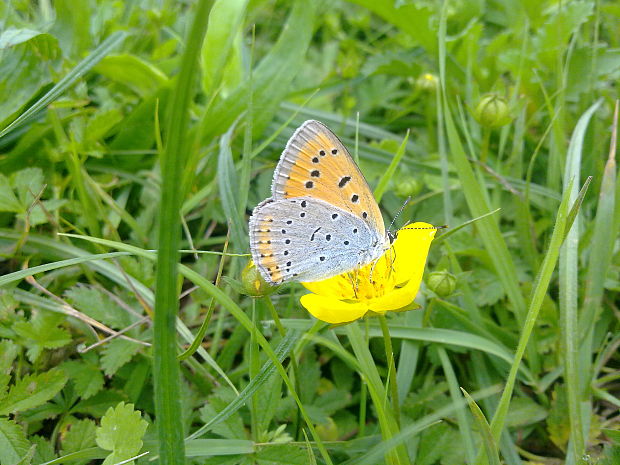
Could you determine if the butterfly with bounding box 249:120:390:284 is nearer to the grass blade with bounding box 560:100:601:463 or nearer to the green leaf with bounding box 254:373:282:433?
the green leaf with bounding box 254:373:282:433

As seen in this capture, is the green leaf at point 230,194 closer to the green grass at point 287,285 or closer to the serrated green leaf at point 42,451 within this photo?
the green grass at point 287,285

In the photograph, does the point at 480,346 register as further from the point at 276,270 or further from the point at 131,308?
the point at 131,308

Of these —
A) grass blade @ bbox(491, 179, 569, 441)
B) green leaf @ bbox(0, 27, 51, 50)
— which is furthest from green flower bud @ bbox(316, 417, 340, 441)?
green leaf @ bbox(0, 27, 51, 50)

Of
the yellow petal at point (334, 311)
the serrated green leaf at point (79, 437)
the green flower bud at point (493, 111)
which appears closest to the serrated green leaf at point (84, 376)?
the serrated green leaf at point (79, 437)

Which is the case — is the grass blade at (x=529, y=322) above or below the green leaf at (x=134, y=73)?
below

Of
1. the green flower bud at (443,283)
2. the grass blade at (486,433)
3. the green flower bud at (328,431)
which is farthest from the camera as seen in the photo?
the green flower bud at (328,431)

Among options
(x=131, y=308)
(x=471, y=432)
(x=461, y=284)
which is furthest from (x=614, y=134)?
(x=131, y=308)
